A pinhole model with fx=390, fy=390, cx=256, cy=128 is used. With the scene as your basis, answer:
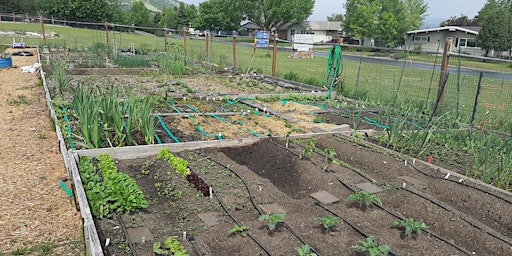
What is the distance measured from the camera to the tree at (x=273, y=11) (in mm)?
54594

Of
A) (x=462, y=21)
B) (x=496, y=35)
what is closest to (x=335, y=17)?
(x=462, y=21)

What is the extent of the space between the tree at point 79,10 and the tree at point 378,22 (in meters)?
30.6

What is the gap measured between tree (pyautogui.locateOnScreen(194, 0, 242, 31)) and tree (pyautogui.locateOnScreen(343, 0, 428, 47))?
16.4 m

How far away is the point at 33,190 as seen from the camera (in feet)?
12.7

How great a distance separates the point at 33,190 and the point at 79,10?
51742 millimetres

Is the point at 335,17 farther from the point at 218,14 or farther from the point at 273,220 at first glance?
the point at 273,220

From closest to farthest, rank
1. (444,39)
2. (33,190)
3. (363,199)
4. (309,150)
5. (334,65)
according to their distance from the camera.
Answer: (363,199) < (33,190) < (309,150) < (334,65) < (444,39)

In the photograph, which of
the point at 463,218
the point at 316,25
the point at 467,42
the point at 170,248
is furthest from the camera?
the point at 316,25

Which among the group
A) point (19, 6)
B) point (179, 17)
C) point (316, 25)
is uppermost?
point (179, 17)

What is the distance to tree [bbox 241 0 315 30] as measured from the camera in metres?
54.6

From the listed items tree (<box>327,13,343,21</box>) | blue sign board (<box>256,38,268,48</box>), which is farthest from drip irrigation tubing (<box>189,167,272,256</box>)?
tree (<box>327,13,343,21</box>)

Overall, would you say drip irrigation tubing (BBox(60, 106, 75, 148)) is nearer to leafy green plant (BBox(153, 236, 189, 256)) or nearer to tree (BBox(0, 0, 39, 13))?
leafy green plant (BBox(153, 236, 189, 256))

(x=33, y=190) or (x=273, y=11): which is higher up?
(x=273, y=11)

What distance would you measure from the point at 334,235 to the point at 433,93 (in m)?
8.59
